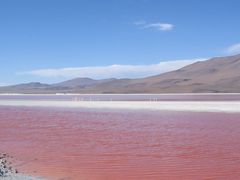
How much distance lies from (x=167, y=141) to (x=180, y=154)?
10.1ft

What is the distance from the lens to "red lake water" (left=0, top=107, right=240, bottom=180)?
456 inches

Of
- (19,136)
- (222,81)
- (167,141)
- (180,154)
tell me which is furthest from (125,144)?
(222,81)

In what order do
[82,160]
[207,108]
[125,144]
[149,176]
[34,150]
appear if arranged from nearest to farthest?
[149,176], [82,160], [34,150], [125,144], [207,108]

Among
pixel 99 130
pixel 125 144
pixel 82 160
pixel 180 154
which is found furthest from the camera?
pixel 99 130

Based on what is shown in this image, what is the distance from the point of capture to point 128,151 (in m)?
15.2

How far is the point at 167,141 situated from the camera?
17.5 metres

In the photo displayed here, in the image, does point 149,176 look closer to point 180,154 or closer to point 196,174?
point 196,174

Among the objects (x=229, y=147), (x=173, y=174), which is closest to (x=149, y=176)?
(x=173, y=174)

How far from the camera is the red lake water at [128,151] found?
11594 millimetres

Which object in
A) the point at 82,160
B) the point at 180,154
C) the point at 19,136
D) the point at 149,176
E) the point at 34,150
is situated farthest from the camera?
the point at 19,136

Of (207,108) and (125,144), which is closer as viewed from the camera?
(125,144)

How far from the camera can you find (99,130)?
22297mm

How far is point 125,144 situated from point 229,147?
3685mm

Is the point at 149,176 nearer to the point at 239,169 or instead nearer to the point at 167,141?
the point at 239,169
